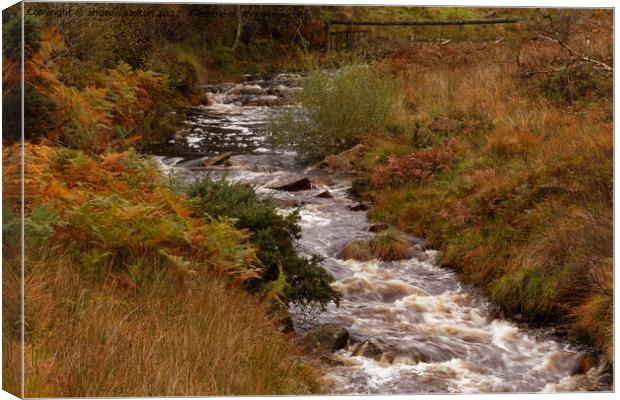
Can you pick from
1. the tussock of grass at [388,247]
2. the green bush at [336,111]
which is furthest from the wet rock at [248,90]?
the tussock of grass at [388,247]

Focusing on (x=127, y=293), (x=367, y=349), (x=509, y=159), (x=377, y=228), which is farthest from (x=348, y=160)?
(x=127, y=293)

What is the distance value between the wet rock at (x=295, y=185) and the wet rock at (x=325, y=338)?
1073 mm

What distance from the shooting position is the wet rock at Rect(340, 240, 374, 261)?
647 cm

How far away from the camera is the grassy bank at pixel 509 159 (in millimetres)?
6148

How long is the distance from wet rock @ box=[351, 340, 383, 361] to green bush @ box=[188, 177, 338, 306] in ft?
1.54

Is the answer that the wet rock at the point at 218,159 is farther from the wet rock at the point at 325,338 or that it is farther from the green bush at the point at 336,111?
the wet rock at the point at 325,338

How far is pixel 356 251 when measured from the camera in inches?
258

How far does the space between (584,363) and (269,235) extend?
2196 mm

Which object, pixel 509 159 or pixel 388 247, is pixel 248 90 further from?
pixel 509 159

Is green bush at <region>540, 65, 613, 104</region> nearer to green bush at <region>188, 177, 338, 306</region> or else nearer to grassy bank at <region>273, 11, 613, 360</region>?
grassy bank at <region>273, 11, 613, 360</region>

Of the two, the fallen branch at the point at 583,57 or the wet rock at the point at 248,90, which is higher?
the fallen branch at the point at 583,57

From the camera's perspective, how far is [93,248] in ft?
18.1

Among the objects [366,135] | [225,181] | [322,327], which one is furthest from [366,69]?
[322,327]

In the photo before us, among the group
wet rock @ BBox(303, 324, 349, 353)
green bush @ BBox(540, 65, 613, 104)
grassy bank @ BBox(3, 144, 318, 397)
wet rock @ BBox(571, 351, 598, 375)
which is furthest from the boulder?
wet rock @ BBox(571, 351, 598, 375)
